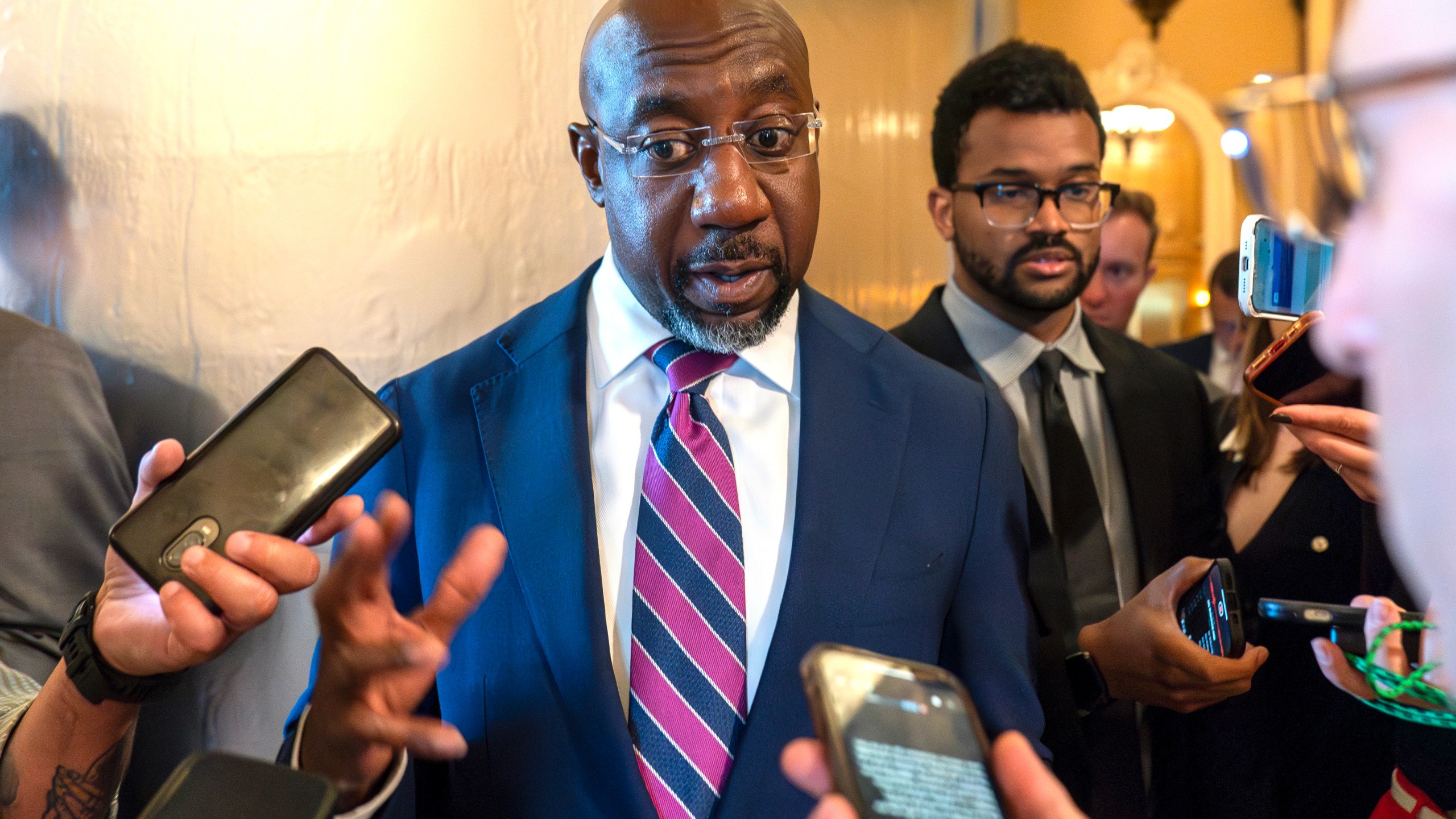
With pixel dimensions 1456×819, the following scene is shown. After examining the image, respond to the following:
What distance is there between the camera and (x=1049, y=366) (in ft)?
6.62

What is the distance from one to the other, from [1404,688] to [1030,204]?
1.14m

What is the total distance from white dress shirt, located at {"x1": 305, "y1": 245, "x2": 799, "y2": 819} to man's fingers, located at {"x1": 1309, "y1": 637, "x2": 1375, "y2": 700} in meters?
0.63

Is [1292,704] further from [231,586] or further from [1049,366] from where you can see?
[231,586]

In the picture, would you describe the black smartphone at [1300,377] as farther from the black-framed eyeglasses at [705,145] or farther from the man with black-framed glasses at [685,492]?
the black-framed eyeglasses at [705,145]

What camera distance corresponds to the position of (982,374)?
200 centimetres

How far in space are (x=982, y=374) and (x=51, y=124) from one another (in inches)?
62.2

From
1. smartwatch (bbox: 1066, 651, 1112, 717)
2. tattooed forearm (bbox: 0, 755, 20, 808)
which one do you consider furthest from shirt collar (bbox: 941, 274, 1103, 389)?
tattooed forearm (bbox: 0, 755, 20, 808)

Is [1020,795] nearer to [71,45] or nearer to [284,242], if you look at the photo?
[284,242]

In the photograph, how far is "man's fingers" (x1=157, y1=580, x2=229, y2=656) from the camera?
38.3 inches

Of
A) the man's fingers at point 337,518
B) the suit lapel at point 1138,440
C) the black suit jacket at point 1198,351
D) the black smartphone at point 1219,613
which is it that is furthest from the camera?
the black suit jacket at point 1198,351

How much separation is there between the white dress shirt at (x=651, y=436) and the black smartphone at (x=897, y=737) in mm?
470

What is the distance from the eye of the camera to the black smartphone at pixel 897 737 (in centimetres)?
72

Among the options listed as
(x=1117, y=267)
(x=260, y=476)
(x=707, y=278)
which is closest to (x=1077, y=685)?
(x=707, y=278)

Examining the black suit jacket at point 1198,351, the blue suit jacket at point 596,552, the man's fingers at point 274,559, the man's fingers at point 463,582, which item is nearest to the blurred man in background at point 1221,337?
the black suit jacket at point 1198,351
